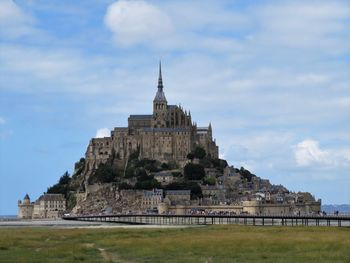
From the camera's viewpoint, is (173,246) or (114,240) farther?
(114,240)

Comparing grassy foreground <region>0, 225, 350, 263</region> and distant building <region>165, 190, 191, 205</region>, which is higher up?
distant building <region>165, 190, 191, 205</region>

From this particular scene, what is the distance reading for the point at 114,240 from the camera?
264ft

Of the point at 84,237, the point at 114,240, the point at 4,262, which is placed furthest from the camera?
the point at 84,237

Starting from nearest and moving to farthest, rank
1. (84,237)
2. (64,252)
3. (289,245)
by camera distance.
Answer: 1. (64,252)
2. (289,245)
3. (84,237)

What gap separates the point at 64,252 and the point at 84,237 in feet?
77.9

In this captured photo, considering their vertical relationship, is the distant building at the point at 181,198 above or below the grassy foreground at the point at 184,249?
above

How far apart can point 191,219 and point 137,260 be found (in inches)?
4370

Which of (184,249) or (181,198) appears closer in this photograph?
(184,249)

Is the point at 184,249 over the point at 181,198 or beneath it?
beneath

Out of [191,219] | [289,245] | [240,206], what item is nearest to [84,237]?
[289,245]

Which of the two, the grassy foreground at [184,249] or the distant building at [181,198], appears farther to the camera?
the distant building at [181,198]

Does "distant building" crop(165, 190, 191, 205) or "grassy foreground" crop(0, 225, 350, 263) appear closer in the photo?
"grassy foreground" crop(0, 225, 350, 263)

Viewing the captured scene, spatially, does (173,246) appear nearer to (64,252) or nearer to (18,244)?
(64,252)

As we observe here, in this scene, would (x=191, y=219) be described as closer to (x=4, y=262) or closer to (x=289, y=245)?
(x=289, y=245)
